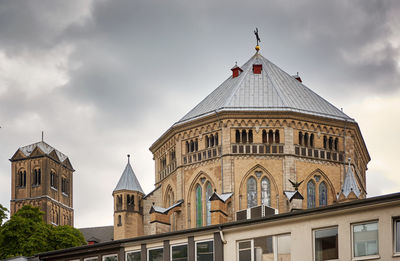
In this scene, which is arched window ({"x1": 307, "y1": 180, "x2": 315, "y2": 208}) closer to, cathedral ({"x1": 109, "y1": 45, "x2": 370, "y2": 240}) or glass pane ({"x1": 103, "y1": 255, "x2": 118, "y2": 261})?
cathedral ({"x1": 109, "y1": 45, "x2": 370, "y2": 240})

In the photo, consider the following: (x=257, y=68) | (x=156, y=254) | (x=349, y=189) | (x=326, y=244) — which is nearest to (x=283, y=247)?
(x=326, y=244)

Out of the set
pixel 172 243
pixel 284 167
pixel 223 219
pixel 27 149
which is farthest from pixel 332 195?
pixel 27 149

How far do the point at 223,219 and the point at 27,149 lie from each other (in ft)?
287

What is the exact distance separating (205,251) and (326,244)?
17.3 ft

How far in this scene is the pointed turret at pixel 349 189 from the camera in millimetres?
63688

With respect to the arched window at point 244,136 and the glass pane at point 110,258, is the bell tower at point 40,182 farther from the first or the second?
the glass pane at point 110,258

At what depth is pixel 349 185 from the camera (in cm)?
6525

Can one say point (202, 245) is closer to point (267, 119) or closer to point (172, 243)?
point (172, 243)

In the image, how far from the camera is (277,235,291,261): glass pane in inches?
1315

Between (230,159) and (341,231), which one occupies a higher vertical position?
(230,159)

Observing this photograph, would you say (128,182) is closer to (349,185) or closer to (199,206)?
(199,206)

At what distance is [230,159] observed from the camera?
220ft

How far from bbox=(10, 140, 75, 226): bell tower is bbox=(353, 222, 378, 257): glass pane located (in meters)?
112

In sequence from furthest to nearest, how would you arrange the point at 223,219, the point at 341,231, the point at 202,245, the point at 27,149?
the point at 27,149, the point at 223,219, the point at 202,245, the point at 341,231
